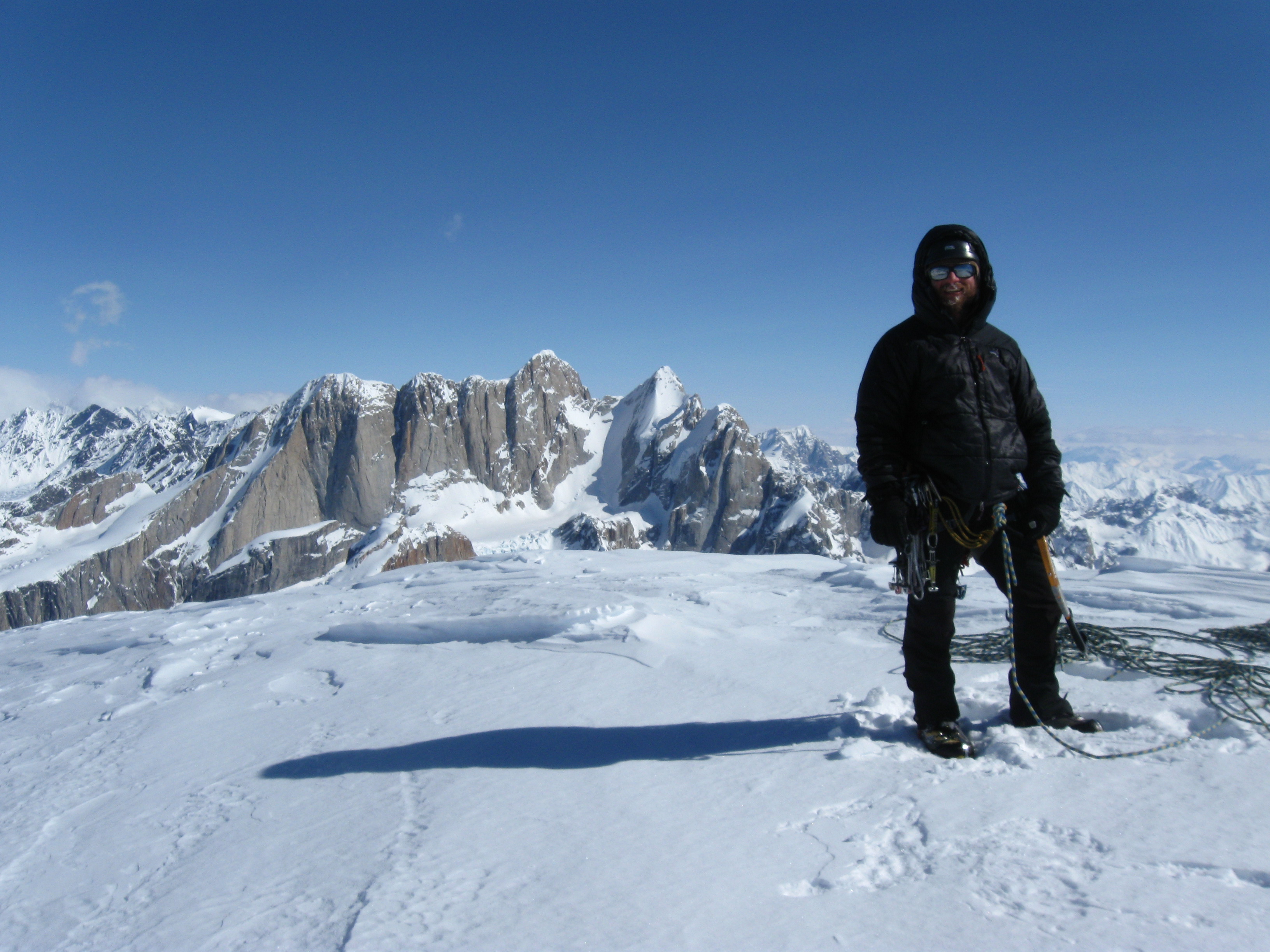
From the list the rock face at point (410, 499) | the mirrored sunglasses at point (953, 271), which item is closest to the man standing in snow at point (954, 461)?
the mirrored sunglasses at point (953, 271)

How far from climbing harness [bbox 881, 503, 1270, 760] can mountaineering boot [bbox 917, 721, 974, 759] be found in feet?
1.18

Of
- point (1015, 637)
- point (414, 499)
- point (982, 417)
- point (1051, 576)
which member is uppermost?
point (982, 417)

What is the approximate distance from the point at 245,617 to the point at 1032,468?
7443mm

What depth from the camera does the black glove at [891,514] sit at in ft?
9.86

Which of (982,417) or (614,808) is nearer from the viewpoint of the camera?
(614,808)

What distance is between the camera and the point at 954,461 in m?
3.06

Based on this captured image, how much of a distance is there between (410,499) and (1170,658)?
122m

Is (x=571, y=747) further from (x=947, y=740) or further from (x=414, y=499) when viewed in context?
(x=414, y=499)

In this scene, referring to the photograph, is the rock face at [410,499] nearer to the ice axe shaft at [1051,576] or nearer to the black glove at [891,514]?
the black glove at [891,514]

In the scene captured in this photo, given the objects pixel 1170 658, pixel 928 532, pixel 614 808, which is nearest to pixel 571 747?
pixel 614 808

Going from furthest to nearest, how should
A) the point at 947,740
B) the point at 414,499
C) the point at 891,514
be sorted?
the point at 414,499
the point at 891,514
the point at 947,740

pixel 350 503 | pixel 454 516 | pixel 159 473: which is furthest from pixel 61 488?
pixel 454 516

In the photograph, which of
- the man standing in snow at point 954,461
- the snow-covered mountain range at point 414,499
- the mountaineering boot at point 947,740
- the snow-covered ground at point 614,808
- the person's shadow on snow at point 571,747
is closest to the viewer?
the snow-covered ground at point 614,808

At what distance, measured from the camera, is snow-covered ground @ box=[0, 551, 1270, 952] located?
1.79m
